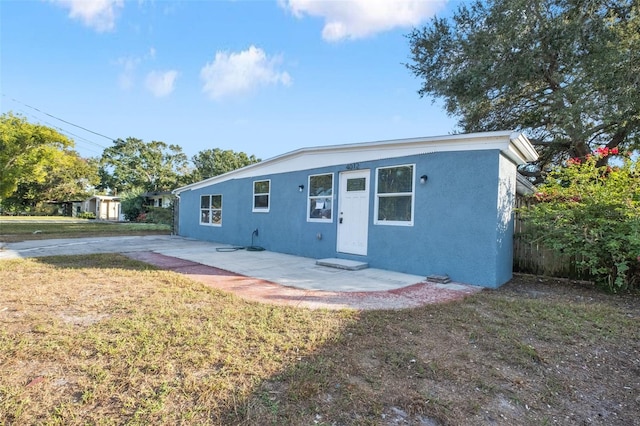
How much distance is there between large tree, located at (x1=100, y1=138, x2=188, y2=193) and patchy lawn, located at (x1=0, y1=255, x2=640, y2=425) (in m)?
35.4

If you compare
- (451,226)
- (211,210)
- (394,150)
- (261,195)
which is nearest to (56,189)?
(211,210)

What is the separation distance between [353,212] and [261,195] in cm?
394

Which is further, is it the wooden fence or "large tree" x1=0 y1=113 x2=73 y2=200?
"large tree" x1=0 y1=113 x2=73 y2=200

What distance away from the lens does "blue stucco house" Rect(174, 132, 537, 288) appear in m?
5.69

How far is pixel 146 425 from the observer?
6.00ft

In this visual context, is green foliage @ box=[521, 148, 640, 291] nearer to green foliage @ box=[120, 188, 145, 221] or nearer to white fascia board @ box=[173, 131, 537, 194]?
white fascia board @ box=[173, 131, 537, 194]

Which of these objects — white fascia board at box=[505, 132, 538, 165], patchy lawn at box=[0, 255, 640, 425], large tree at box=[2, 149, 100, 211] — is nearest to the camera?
patchy lawn at box=[0, 255, 640, 425]

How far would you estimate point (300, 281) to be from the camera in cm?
570

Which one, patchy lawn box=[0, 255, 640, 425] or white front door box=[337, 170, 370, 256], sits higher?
white front door box=[337, 170, 370, 256]

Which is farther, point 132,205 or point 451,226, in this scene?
point 132,205

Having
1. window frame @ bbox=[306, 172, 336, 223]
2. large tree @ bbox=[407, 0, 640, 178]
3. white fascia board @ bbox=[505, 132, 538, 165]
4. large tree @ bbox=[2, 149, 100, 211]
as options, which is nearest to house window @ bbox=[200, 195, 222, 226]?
window frame @ bbox=[306, 172, 336, 223]

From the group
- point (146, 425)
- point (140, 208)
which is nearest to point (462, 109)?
point (146, 425)

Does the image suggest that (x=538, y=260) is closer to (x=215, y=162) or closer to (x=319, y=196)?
(x=319, y=196)

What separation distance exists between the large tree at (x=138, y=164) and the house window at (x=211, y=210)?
2483cm
